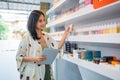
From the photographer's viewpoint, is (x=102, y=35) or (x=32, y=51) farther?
(x=32, y=51)

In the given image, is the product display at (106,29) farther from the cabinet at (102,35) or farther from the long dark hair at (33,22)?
the long dark hair at (33,22)

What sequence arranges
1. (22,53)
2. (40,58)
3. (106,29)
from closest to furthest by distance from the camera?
(106,29) < (40,58) < (22,53)

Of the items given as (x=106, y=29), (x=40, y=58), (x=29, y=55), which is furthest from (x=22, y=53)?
(x=106, y=29)

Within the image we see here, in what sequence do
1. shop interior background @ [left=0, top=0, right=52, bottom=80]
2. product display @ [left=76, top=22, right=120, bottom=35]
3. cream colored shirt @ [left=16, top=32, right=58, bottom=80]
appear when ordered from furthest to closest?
shop interior background @ [left=0, top=0, right=52, bottom=80], cream colored shirt @ [left=16, top=32, right=58, bottom=80], product display @ [left=76, top=22, right=120, bottom=35]

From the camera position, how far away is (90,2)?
1609mm

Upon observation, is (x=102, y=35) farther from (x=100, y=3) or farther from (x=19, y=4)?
(x=19, y=4)

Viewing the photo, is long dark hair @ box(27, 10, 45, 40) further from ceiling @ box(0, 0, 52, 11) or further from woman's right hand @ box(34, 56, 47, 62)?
ceiling @ box(0, 0, 52, 11)

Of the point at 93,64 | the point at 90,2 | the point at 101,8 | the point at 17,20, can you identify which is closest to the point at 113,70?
the point at 93,64

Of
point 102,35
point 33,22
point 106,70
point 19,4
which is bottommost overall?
point 106,70

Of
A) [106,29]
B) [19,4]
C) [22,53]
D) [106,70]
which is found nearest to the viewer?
[106,70]

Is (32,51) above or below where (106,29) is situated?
below

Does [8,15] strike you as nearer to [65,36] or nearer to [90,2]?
[65,36]

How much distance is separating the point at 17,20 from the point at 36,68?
4267 mm

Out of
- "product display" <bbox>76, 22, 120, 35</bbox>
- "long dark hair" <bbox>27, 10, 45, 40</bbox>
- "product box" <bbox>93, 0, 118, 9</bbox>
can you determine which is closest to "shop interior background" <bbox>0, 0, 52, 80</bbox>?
"long dark hair" <bbox>27, 10, 45, 40</bbox>
